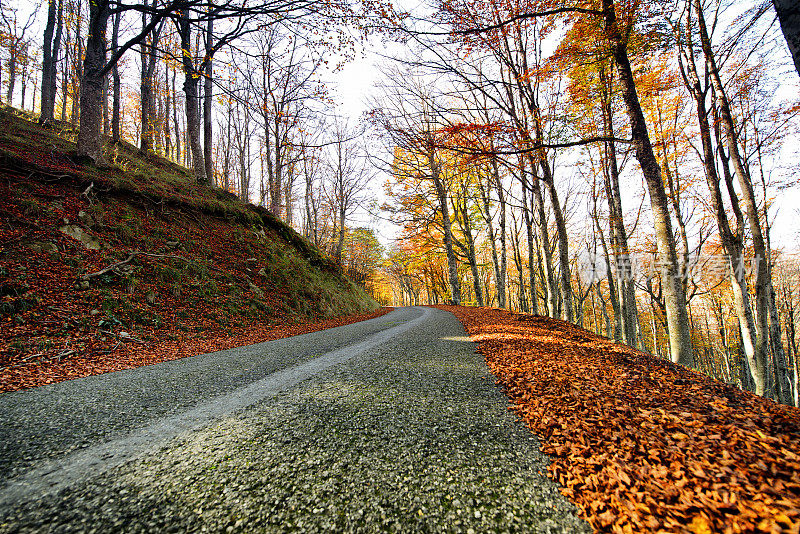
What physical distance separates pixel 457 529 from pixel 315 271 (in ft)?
42.2

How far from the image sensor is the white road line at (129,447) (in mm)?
1338

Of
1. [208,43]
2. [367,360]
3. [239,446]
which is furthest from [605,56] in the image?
[208,43]

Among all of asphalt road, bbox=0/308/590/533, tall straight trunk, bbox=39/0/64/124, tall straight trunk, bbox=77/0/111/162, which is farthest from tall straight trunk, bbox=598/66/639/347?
tall straight trunk, bbox=39/0/64/124

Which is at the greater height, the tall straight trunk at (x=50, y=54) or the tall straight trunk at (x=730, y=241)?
the tall straight trunk at (x=50, y=54)

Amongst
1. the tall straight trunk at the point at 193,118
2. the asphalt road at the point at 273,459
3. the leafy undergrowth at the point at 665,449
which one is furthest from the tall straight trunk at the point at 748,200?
Answer: the tall straight trunk at the point at 193,118

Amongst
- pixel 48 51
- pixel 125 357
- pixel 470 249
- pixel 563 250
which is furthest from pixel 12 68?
pixel 563 250

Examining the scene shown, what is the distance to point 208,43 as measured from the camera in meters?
11.0

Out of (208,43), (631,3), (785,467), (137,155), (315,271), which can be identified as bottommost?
(785,467)

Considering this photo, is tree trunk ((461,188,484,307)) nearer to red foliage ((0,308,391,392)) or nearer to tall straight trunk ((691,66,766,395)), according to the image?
tall straight trunk ((691,66,766,395))

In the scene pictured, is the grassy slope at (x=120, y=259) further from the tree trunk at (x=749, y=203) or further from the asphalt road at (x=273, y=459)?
the tree trunk at (x=749, y=203)

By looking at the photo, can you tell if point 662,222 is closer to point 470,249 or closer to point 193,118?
point 470,249

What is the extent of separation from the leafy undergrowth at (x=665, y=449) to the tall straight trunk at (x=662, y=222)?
91.3 inches

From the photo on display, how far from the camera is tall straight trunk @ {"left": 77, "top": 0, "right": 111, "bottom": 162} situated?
7980 mm

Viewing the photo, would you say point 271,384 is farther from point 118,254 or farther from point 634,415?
point 118,254
